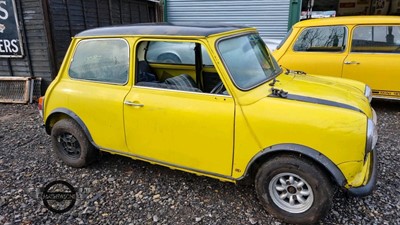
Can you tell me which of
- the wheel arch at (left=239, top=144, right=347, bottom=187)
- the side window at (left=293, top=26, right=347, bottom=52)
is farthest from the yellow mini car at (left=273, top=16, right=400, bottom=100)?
the wheel arch at (left=239, top=144, right=347, bottom=187)

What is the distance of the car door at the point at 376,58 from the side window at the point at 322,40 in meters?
0.22

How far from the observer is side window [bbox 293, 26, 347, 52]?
555cm

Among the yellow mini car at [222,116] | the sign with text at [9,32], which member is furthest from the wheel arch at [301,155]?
the sign with text at [9,32]

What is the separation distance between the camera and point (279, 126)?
8.18 ft

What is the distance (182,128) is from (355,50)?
4215 millimetres

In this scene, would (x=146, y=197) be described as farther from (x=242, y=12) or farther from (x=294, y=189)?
(x=242, y=12)

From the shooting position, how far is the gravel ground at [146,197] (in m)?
2.85

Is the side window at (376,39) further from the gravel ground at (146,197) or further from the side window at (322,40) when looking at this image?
the gravel ground at (146,197)

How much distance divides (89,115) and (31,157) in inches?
54.7

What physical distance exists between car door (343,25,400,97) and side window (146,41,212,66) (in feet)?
10.6

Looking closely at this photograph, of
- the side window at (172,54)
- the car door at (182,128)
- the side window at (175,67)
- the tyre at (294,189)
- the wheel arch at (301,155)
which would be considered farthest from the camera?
the side window at (172,54)

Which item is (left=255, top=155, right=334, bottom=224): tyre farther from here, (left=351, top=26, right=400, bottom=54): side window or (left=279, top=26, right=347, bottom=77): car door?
(left=351, top=26, right=400, bottom=54): side window

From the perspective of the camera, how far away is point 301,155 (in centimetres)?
253

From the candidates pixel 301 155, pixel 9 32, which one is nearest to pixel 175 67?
pixel 301 155
